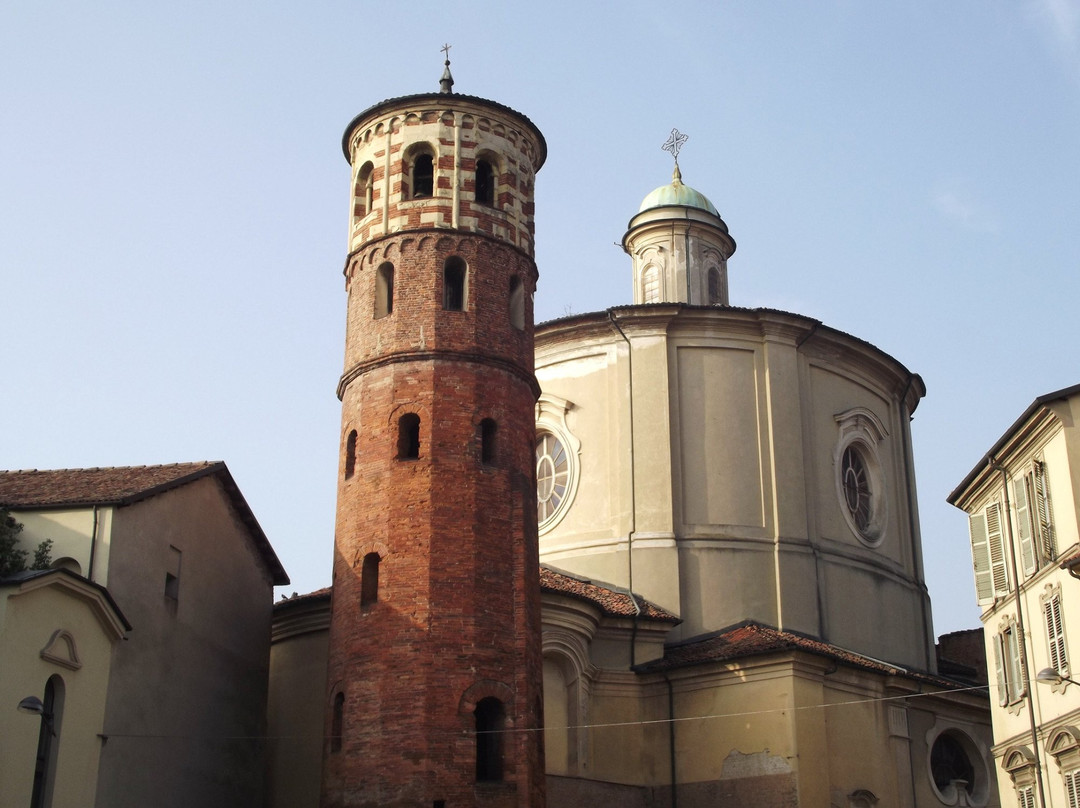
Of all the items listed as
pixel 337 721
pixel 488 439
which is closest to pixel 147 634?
pixel 337 721

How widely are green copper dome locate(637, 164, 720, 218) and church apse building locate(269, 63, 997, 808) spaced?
120mm

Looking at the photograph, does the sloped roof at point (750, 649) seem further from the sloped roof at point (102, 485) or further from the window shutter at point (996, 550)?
the sloped roof at point (102, 485)

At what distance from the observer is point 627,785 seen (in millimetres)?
25297

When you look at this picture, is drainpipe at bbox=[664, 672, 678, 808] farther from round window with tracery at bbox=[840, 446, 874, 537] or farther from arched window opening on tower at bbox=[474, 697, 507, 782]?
round window with tracery at bbox=[840, 446, 874, 537]

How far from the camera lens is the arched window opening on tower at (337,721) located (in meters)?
20.9

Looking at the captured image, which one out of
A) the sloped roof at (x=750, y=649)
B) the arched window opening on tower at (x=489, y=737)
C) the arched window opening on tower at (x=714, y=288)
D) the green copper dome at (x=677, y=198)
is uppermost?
the green copper dome at (x=677, y=198)

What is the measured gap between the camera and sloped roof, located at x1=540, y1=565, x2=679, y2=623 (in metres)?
26.6

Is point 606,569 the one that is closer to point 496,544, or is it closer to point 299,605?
point 299,605

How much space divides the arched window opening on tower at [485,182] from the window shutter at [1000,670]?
35.0 ft

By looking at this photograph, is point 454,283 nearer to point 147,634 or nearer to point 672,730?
point 147,634

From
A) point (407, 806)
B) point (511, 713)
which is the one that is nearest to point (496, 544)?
point (511, 713)

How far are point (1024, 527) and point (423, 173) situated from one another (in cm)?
1109

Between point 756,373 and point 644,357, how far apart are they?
7.75 ft

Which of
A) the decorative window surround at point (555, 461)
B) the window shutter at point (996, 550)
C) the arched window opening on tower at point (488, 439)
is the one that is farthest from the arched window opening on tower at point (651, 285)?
Result: the window shutter at point (996, 550)
